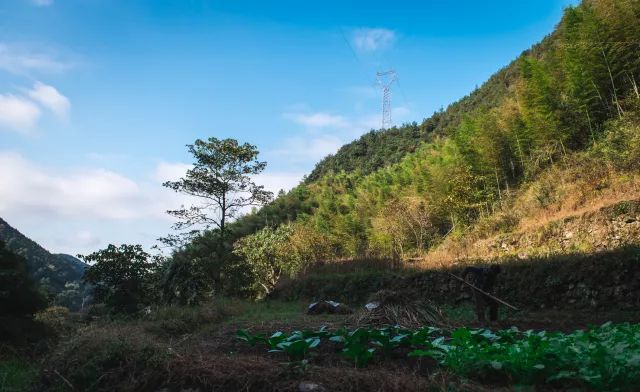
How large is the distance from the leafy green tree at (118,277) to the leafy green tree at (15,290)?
226 cm

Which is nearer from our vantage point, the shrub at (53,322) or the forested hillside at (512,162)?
the shrub at (53,322)

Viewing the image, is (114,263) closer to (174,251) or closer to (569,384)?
(174,251)

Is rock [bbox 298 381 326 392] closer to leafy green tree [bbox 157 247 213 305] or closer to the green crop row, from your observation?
the green crop row

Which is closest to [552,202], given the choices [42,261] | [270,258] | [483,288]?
[483,288]

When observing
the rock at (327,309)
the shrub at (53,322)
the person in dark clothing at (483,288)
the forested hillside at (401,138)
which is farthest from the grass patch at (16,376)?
the forested hillside at (401,138)

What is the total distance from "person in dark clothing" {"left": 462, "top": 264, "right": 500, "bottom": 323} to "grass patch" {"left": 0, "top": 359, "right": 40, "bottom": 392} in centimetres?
597

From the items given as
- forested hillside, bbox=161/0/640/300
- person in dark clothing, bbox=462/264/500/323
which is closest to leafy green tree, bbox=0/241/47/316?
forested hillside, bbox=161/0/640/300

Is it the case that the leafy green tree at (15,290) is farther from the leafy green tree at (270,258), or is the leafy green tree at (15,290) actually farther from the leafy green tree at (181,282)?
the leafy green tree at (270,258)

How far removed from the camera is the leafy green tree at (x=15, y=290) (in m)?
6.38

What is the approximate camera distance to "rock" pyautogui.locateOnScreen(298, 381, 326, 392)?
251 centimetres

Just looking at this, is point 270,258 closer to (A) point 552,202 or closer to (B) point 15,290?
(A) point 552,202

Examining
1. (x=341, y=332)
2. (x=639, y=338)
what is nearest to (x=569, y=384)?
(x=639, y=338)

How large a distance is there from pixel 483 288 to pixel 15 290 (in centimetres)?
754

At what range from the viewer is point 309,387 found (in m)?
2.54
